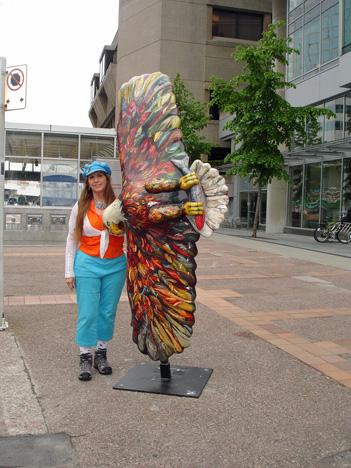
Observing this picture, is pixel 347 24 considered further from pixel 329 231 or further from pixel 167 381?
pixel 167 381

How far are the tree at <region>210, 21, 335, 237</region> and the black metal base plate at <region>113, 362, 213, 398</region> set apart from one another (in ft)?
51.7

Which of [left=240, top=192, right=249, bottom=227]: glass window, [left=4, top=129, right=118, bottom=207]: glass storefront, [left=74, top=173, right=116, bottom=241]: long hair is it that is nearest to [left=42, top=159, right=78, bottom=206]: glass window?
[left=4, top=129, right=118, bottom=207]: glass storefront

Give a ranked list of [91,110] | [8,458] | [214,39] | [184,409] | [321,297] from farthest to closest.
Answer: [91,110] → [214,39] → [321,297] → [184,409] → [8,458]

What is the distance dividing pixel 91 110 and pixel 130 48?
2347cm

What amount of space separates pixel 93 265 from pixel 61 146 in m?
14.9

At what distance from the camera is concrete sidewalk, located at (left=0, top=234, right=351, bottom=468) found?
2.88 meters

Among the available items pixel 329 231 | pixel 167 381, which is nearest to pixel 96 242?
pixel 167 381

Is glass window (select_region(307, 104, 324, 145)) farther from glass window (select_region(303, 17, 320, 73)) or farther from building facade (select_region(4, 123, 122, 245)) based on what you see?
building facade (select_region(4, 123, 122, 245))

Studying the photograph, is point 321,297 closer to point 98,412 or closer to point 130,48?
point 98,412

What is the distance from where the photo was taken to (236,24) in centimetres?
3775

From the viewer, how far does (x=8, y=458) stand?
2.79 metres

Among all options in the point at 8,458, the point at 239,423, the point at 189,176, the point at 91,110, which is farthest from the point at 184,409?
the point at 91,110

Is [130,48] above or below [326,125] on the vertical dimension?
above

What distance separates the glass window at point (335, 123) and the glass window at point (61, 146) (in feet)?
33.7
